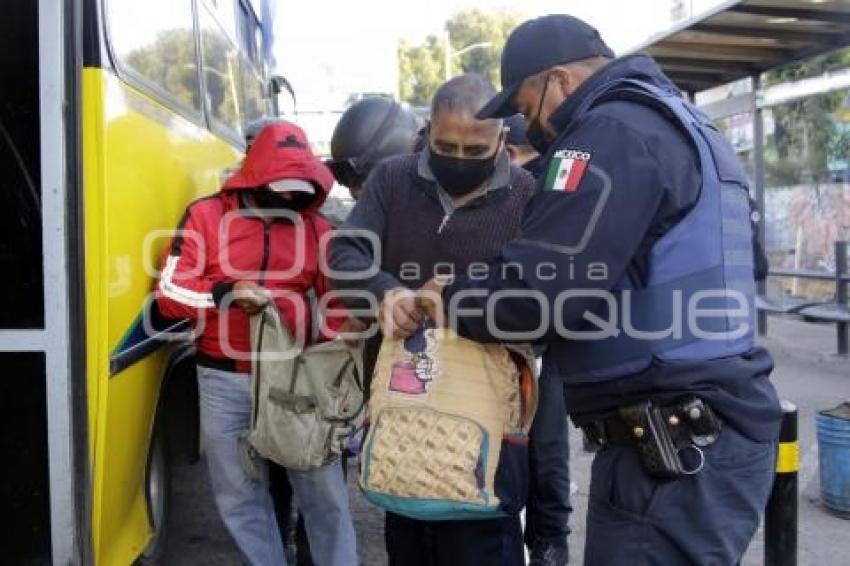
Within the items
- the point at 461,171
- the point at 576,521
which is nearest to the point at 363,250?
the point at 461,171

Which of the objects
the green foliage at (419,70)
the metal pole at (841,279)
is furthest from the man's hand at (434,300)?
the green foliage at (419,70)

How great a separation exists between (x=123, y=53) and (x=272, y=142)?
0.58 metres

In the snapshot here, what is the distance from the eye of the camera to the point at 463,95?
8.84ft

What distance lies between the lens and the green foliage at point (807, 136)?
902cm

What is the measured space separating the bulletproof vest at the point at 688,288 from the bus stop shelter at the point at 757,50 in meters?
5.60

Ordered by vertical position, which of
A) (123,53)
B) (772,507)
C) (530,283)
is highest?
(123,53)

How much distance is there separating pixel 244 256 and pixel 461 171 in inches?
33.4

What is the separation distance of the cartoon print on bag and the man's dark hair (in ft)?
2.29

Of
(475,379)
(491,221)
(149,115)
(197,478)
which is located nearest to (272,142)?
(149,115)

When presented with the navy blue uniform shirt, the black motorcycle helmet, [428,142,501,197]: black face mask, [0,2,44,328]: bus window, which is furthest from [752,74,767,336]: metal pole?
[0,2,44,328]: bus window

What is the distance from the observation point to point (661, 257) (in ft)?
6.37

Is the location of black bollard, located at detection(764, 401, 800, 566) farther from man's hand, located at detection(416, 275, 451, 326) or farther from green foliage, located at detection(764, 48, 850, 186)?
green foliage, located at detection(764, 48, 850, 186)

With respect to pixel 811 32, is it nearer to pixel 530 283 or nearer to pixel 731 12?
pixel 731 12

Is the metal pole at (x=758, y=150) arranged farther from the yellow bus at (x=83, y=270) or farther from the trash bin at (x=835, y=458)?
the yellow bus at (x=83, y=270)
